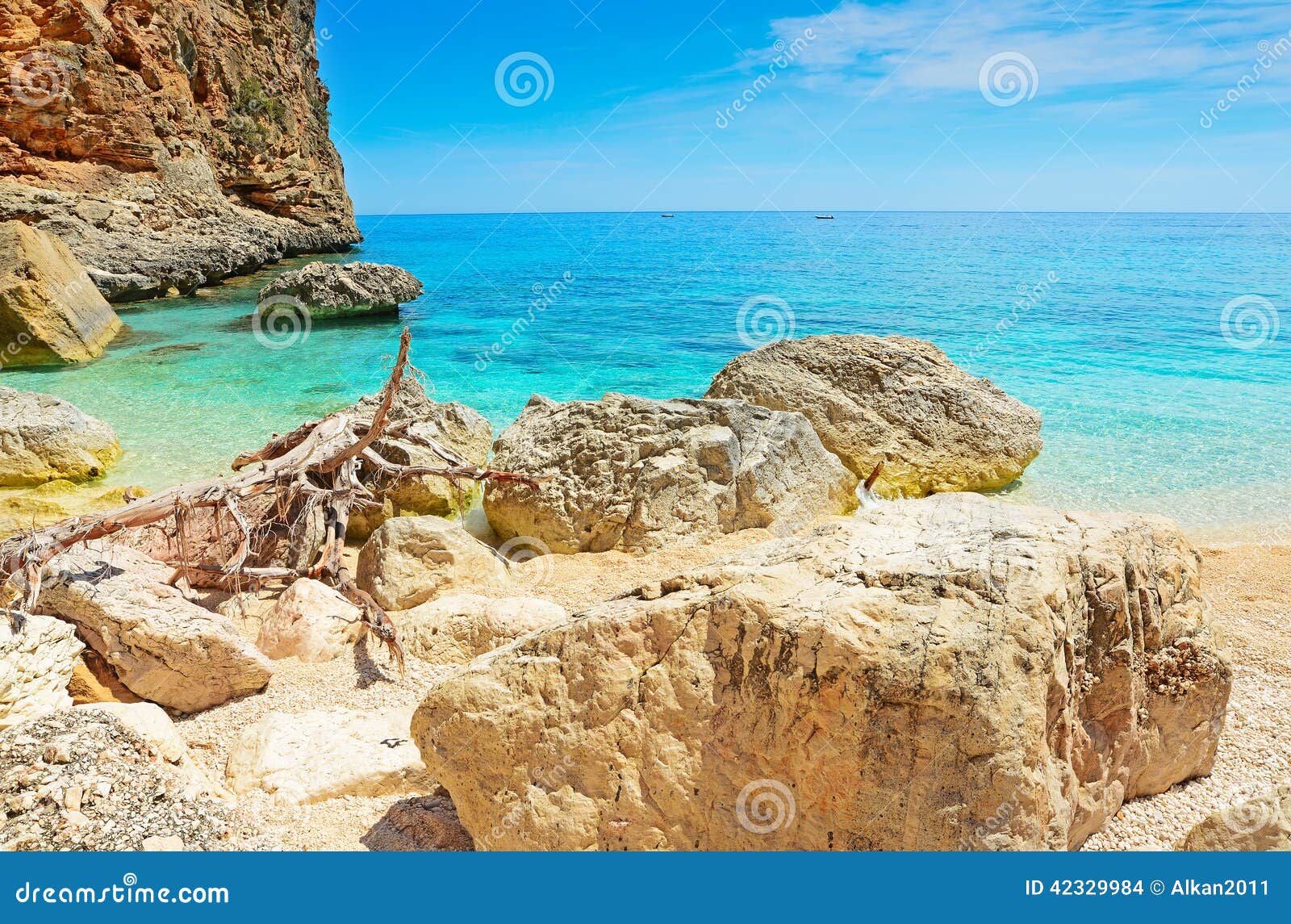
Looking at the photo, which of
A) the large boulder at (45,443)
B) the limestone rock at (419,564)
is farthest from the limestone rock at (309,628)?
the large boulder at (45,443)

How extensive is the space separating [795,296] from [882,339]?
824 inches

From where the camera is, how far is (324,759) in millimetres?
3693

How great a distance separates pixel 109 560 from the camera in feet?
16.5

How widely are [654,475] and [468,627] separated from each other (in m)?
2.27

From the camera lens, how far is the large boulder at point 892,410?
28.8 ft

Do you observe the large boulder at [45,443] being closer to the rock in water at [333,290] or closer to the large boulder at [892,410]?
the large boulder at [892,410]

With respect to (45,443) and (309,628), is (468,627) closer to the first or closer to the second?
(309,628)

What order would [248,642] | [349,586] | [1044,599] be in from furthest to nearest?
1. [349,586]
2. [248,642]
3. [1044,599]

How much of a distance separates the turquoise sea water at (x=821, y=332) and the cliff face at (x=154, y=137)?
1.98m

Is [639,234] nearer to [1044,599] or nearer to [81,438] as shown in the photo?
[81,438]

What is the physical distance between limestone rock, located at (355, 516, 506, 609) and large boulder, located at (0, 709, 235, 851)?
2.45 metres

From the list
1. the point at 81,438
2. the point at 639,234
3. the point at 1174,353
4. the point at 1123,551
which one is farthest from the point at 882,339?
the point at 639,234

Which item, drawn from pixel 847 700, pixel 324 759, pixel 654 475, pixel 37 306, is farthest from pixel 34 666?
pixel 37 306

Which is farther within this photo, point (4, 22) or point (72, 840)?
point (4, 22)
